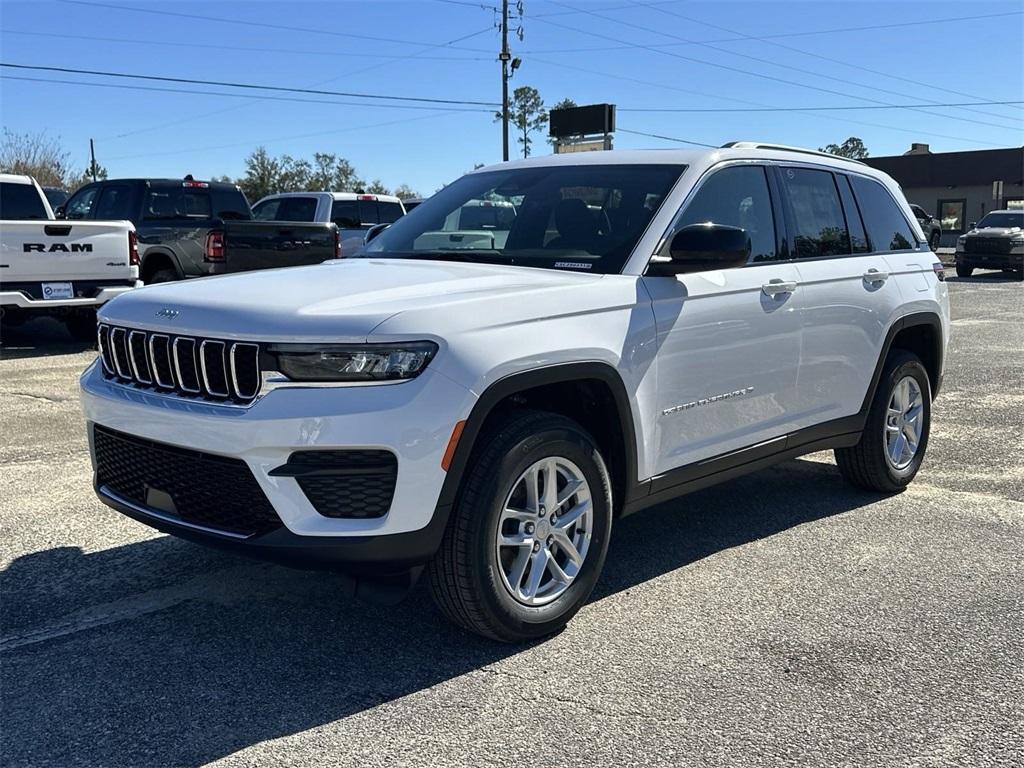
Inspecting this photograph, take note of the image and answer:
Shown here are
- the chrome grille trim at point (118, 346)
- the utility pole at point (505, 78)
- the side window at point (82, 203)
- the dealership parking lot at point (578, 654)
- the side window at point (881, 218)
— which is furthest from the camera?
the utility pole at point (505, 78)

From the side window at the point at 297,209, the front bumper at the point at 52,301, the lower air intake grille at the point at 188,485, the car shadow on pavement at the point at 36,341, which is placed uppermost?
the side window at the point at 297,209

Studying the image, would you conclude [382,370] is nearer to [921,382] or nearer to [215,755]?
[215,755]

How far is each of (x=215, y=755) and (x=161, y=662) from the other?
722 mm

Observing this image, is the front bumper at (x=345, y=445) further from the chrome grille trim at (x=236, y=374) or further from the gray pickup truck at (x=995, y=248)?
the gray pickup truck at (x=995, y=248)

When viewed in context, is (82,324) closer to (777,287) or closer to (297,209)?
(297,209)

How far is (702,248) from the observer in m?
4.15

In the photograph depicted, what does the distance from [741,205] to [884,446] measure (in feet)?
6.04

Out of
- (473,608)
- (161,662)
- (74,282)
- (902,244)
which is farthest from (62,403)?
(902,244)

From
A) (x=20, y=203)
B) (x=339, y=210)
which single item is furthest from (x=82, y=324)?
(x=339, y=210)

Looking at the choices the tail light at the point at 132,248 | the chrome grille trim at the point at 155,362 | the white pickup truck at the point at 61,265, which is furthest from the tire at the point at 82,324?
the chrome grille trim at the point at 155,362

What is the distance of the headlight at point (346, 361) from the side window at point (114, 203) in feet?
37.2

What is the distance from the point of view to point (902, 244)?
6113 mm

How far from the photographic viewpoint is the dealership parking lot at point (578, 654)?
310cm

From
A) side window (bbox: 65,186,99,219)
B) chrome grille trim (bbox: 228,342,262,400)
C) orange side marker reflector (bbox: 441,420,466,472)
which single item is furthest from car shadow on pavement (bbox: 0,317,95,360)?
orange side marker reflector (bbox: 441,420,466,472)
